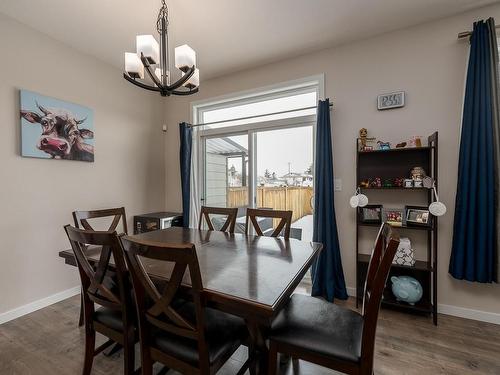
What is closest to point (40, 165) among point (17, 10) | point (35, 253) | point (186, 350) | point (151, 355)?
point (35, 253)

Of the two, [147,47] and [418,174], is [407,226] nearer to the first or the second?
[418,174]

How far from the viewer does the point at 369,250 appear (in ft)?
8.66

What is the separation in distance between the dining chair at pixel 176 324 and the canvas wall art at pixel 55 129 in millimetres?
2116

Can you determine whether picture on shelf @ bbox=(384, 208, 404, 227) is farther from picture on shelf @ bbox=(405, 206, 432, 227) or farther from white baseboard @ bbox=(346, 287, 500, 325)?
white baseboard @ bbox=(346, 287, 500, 325)

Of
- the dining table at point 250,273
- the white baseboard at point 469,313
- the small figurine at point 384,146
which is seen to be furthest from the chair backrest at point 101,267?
the white baseboard at point 469,313

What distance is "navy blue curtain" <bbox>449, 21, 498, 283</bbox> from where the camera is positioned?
202 centimetres

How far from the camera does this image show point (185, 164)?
3537mm

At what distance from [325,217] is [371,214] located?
0.45m

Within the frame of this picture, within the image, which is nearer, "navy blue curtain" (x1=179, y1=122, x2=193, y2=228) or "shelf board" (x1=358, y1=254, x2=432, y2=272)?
"shelf board" (x1=358, y1=254, x2=432, y2=272)

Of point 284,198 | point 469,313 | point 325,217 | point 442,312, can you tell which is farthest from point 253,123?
point 469,313

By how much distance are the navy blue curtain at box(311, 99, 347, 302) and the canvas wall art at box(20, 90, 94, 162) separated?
2697mm

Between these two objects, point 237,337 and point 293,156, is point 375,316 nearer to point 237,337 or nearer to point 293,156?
point 237,337

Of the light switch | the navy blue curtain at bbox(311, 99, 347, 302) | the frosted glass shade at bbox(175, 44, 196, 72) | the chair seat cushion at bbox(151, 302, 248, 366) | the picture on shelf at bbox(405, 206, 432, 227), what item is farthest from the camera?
the light switch

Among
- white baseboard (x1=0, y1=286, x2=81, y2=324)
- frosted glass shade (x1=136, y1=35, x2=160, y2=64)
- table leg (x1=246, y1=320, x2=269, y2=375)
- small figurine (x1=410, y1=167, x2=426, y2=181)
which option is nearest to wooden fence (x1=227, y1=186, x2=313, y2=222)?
small figurine (x1=410, y1=167, x2=426, y2=181)
